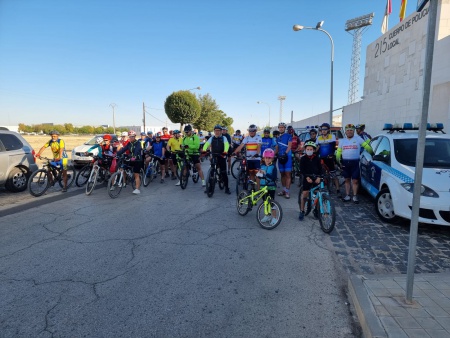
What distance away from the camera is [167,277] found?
11.7 ft

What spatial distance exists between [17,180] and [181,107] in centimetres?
3503

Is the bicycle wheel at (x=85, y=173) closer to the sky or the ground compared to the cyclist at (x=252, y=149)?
closer to the ground

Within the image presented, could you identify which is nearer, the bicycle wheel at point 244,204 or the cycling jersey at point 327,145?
the bicycle wheel at point 244,204

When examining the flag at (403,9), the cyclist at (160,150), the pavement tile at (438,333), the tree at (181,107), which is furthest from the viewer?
the tree at (181,107)

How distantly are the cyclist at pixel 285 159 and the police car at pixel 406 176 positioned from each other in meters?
2.01

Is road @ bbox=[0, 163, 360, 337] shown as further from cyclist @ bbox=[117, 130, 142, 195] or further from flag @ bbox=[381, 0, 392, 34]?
flag @ bbox=[381, 0, 392, 34]

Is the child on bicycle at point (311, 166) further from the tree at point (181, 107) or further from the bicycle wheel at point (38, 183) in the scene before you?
the tree at point (181, 107)

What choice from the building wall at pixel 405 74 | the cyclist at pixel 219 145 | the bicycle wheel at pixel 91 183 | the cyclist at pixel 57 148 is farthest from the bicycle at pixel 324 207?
the building wall at pixel 405 74

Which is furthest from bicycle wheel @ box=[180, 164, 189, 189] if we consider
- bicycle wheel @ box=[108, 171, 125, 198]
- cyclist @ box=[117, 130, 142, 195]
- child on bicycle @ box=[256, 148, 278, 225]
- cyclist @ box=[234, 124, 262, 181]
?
child on bicycle @ box=[256, 148, 278, 225]

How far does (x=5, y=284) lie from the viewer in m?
3.37

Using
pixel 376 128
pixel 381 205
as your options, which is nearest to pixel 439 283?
pixel 381 205

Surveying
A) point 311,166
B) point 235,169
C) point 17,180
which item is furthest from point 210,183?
point 235,169

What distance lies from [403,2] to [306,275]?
20575 millimetres

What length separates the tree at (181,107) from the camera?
41938mm
